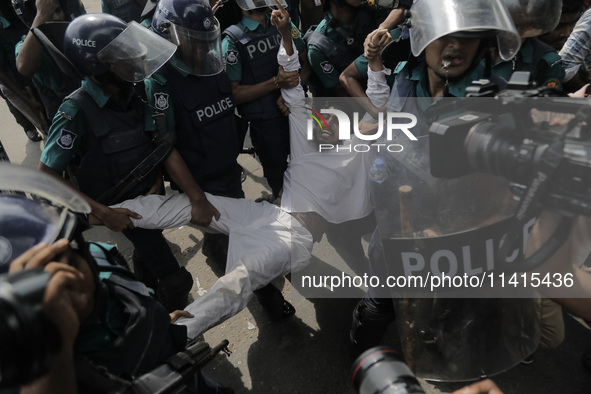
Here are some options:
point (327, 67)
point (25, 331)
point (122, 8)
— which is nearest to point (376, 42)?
point (327, 67)

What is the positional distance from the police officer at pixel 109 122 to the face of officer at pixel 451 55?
4.53 feet

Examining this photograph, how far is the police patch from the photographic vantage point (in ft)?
7.18

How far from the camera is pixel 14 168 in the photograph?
117 cm

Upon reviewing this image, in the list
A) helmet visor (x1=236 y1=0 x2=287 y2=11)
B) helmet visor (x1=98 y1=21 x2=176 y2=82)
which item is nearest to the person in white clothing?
helmet visor (x1=236 y1=0 x2=287 y2=11)

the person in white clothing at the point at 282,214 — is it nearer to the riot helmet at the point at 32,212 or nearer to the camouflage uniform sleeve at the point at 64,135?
the camouflage uniform sleeve at the point at 64,135

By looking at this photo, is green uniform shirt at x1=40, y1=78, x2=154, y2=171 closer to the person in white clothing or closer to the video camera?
the person in white clothing

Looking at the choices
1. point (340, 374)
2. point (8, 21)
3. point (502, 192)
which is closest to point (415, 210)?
point (502, 192)

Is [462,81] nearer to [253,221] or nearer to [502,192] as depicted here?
[502,192]

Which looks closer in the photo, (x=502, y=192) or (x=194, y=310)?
(x=502, y=192)

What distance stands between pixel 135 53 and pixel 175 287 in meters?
1.38

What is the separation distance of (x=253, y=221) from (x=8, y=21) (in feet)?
10.2

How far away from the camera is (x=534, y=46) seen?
90.2 inches

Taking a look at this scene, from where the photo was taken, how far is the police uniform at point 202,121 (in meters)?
2.54

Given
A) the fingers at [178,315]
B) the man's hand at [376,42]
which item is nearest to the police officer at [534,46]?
the man's hand at [376,42]
